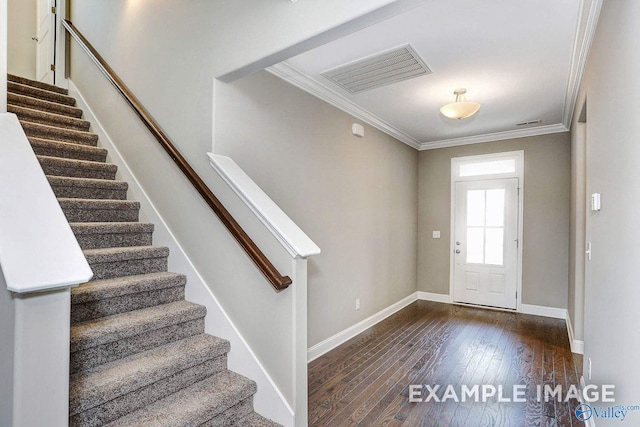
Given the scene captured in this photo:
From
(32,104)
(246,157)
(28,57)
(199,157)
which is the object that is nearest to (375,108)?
(246,157)

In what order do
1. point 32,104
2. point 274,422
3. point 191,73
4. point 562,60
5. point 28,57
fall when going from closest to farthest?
point 274,422
point 191,73
point 562,60
point 32,104
point 28,57

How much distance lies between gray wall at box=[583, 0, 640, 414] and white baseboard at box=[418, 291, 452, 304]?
3.26 m

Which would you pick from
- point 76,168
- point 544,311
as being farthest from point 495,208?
point 76,168

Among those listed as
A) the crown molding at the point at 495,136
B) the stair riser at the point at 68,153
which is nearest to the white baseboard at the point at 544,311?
the crown molding at the point at 495,136

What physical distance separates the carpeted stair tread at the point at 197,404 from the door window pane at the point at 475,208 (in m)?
4.36

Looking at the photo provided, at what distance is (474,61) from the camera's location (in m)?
2.80

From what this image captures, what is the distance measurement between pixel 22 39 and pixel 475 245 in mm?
7163

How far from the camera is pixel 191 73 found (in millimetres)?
2430

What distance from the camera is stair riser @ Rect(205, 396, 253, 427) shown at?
178 centimetres

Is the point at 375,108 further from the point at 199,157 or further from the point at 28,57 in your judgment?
the point at 28,57

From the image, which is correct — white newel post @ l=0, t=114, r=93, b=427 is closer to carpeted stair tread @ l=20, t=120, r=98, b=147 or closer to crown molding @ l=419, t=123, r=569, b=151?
carpeted stair tread @ l=20, t=120, r=98, b=147

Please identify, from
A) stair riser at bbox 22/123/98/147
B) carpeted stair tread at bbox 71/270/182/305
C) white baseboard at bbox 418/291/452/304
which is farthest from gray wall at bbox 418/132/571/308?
stair riser at bbox 22/123/98/147

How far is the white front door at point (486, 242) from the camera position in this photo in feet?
16.0

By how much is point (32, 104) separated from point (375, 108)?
354 cm
